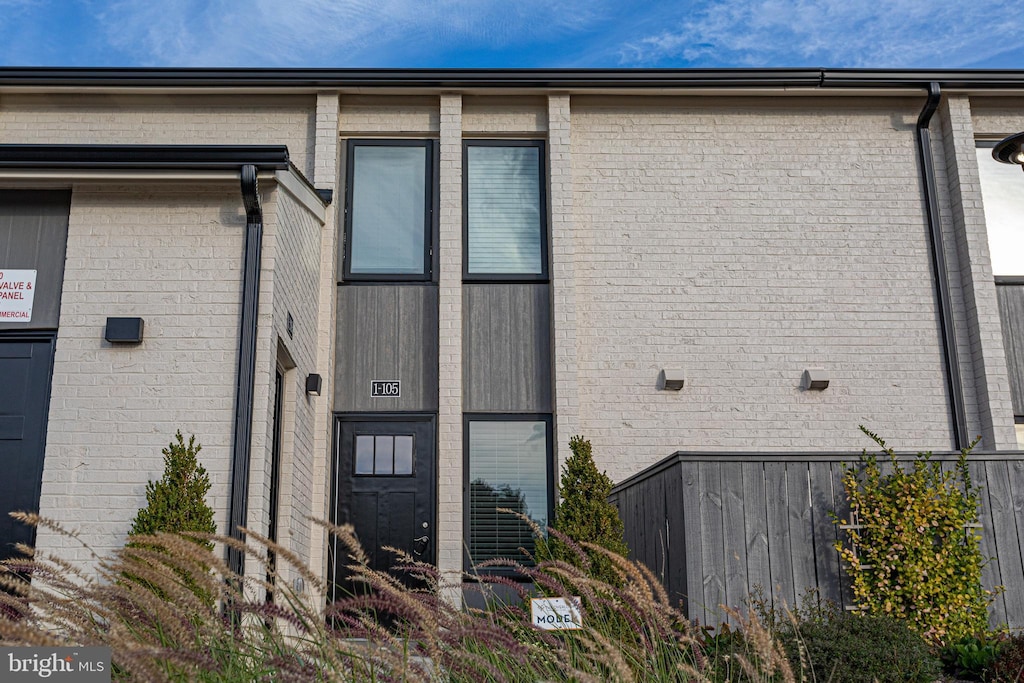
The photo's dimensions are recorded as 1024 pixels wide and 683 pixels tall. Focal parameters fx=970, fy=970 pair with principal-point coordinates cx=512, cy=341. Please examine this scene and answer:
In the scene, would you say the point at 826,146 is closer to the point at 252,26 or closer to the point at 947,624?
the point at 947,624

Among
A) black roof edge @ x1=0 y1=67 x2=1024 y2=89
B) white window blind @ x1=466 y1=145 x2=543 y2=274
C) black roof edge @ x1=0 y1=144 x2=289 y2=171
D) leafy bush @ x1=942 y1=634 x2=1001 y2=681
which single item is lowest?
leafy bush @ x1=942 y1=634 x2=1001 y2=681

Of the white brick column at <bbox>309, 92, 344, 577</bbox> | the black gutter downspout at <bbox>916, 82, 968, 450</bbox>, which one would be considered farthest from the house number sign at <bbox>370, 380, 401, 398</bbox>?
the black gutter downspout at <bbox>916, 82, 968, 450</bbox>

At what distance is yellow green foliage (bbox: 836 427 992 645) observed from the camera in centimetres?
592

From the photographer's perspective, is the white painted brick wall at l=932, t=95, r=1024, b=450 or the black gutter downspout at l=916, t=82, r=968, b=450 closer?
the white painted brick wall at l=932, t=95, r=1024, b=450

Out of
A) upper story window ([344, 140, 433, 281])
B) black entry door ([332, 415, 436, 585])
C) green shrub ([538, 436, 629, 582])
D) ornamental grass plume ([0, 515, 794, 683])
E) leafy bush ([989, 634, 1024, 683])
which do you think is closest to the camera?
ornamental grass plume ([0, 515, 794, 683])

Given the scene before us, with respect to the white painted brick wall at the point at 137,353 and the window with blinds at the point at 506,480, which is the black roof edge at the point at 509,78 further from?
the window with blinds at the point at 506,480

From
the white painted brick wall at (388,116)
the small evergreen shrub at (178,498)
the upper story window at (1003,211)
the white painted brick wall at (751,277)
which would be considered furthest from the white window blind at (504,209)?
the upper story window at (1003,211)

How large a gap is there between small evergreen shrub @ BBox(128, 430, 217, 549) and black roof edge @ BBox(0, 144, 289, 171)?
6.81ft

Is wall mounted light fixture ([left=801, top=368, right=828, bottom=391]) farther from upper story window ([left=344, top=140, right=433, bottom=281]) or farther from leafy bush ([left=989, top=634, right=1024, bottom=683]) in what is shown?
leafy bush ([left=989, top=634, right=1024, bottom=683])

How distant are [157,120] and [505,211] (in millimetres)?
3870

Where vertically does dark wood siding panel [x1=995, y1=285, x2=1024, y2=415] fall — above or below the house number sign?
above

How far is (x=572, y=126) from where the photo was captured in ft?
35.1

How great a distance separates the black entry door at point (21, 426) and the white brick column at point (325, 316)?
258 centimetres

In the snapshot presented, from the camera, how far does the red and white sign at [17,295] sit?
7543 millimetres
